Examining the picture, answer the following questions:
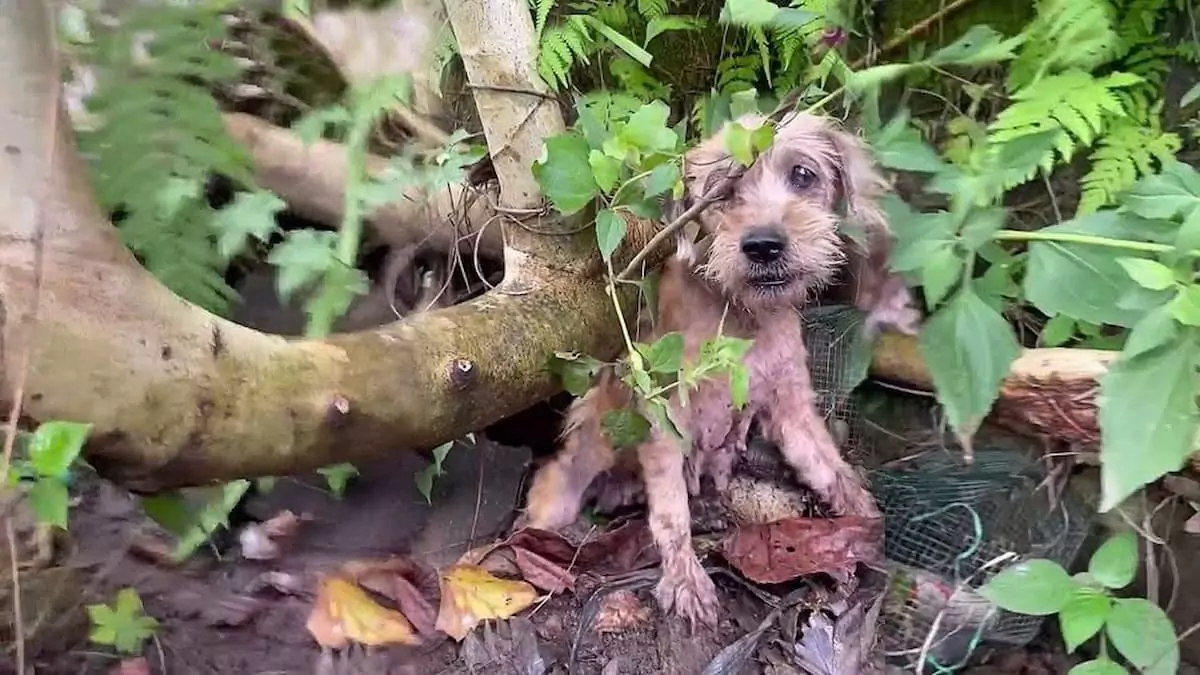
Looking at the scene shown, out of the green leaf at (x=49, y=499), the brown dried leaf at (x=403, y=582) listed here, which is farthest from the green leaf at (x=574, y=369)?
the green leaf at (x=49, y=499)

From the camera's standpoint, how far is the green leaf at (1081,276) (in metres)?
1.42

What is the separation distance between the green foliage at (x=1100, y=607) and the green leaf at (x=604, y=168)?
0.83m

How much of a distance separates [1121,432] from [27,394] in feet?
4.58

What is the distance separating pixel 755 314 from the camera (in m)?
2.09

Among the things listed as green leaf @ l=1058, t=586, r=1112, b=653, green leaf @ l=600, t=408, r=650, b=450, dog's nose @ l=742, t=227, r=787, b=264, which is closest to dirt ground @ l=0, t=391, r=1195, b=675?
green leaf @ l=600, t=408, r=650, b=450

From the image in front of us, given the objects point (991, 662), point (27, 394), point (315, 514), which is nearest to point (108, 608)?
point (315, 514)

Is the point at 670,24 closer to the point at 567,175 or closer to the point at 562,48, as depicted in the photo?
the point at 562,48

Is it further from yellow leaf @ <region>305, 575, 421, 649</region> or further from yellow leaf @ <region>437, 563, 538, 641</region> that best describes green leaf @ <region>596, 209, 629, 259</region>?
yellow leaf @ <region>305, 575, 421, 649</region>

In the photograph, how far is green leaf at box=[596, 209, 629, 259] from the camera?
1.68 meters

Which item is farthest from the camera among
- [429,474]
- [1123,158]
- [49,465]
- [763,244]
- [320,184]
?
[320,184]

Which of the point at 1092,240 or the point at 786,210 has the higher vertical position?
the point at 1092,240

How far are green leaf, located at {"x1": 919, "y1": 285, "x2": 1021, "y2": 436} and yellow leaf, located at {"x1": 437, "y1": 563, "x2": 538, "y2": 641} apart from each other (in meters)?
0.91

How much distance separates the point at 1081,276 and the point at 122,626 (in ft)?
5.72

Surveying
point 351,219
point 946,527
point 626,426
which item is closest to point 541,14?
point 351,219
